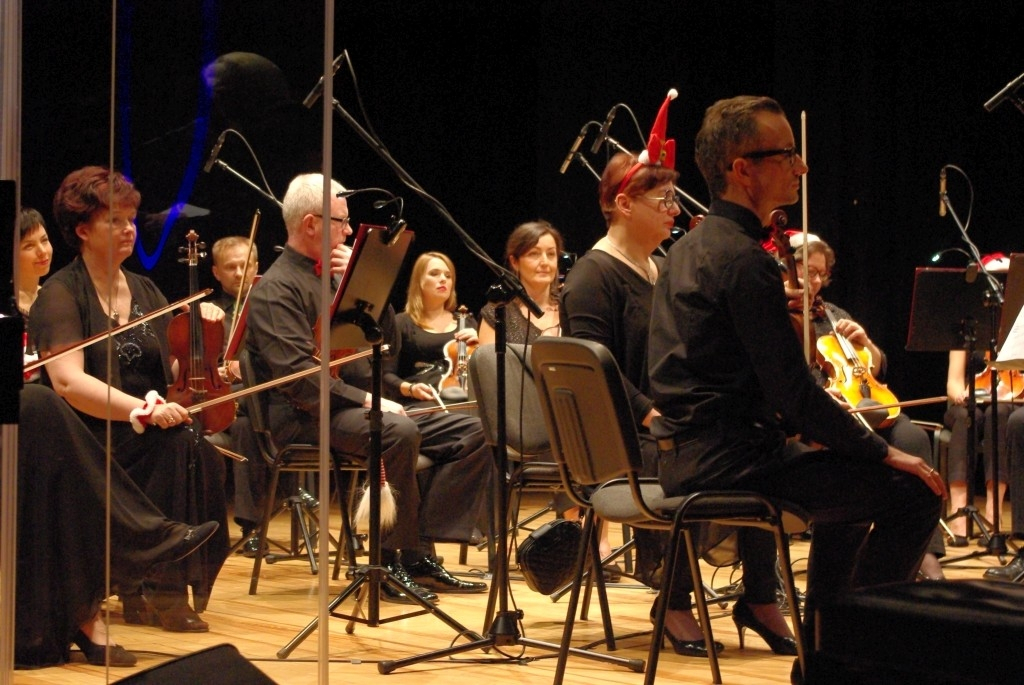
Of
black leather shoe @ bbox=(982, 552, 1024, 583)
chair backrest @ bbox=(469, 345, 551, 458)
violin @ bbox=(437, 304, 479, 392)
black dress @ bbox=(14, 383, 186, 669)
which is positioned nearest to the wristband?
black dress @ bbox=(14, 383, 186, 669)

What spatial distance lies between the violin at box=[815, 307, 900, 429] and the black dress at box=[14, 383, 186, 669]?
2.89 metres

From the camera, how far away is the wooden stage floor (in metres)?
2.32

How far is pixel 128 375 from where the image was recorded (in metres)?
2.64

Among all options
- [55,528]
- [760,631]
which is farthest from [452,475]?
[55,528]

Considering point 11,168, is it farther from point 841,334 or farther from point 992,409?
point 992,409

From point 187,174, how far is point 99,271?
363mm

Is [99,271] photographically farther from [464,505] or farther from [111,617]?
[464,505]

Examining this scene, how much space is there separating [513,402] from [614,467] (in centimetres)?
119

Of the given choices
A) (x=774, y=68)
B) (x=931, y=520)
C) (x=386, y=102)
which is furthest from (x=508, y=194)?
(x=931, y=520)

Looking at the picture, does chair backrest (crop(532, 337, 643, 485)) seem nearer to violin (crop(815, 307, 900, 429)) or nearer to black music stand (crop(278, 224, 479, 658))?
black music stand (crop(278, 224, 479, 658))

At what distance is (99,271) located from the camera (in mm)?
2553

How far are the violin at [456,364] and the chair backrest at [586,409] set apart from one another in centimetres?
270

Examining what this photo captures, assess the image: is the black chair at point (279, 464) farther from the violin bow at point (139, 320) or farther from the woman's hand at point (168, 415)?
the violin bow at point (139, 320)

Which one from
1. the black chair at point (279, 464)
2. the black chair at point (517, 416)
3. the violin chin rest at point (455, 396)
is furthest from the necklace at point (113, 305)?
the violin chin rest at point (455, 396)
